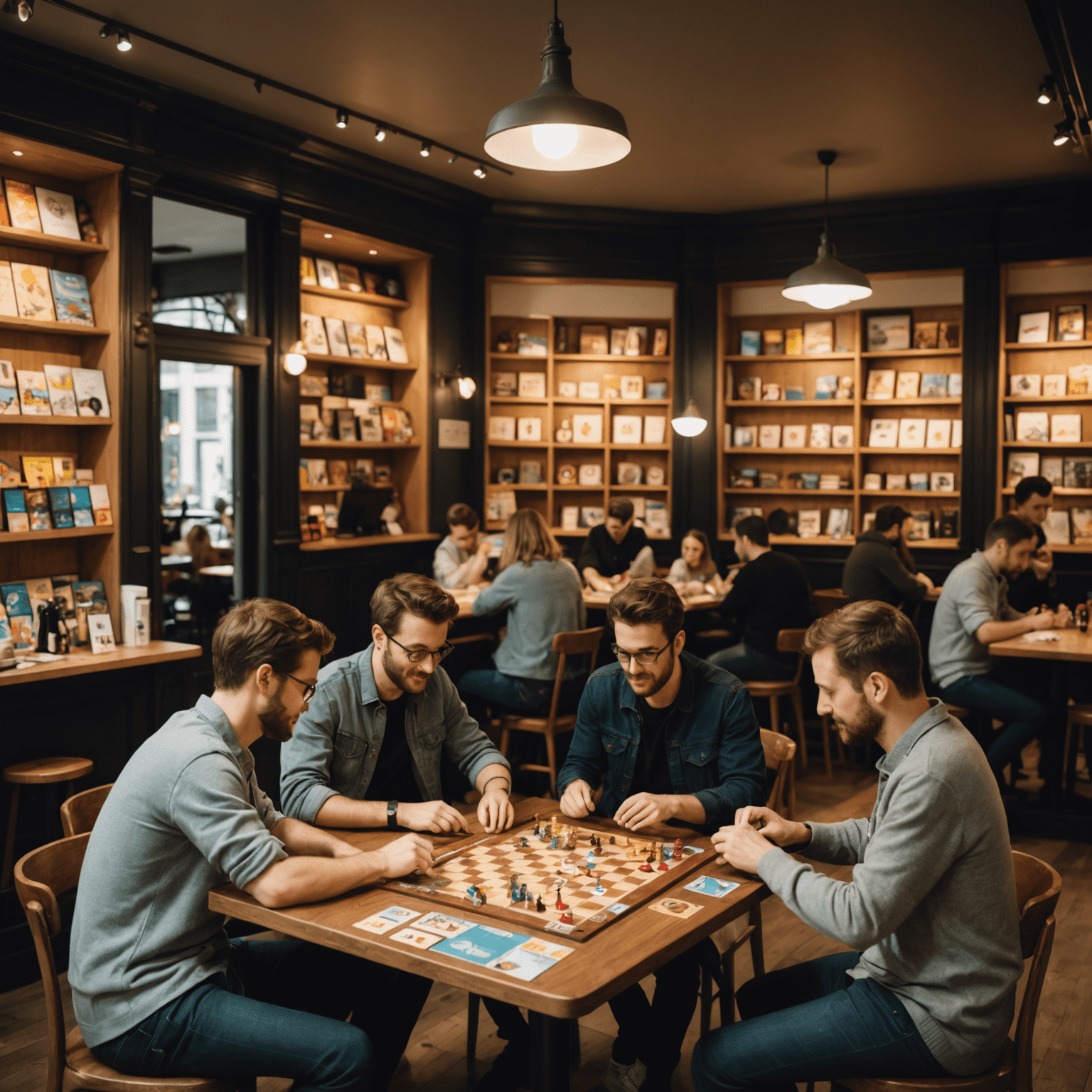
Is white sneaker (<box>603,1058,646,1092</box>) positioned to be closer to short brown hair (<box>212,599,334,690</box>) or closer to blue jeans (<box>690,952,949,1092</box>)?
blue jeans (<box>690,952,949,1092</box>)

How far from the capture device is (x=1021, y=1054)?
205cm

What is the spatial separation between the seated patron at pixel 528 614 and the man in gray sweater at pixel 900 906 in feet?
10.2

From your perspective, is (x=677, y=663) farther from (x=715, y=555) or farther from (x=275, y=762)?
(x=715, y=555)

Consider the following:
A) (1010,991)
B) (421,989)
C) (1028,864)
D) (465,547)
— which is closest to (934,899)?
(1010,991)

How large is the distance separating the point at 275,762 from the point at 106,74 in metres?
3.50

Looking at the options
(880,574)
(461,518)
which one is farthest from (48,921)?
(880,574)

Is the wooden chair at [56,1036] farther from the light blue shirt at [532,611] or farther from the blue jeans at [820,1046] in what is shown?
the light blue shirt at [532,611]

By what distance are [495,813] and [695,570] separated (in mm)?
4800

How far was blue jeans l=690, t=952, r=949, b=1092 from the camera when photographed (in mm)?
1984

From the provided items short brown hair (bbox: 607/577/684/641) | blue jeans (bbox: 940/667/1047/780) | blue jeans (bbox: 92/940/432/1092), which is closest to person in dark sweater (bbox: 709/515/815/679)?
blue jeans (bbox: 940/667/1047/780)

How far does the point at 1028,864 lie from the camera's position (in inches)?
90.4

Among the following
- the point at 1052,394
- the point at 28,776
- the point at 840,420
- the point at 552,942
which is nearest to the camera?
the point at 552,942

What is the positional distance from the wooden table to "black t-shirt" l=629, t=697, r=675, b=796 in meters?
0.59

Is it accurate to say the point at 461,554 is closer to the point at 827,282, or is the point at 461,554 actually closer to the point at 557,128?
the point at 827,282
